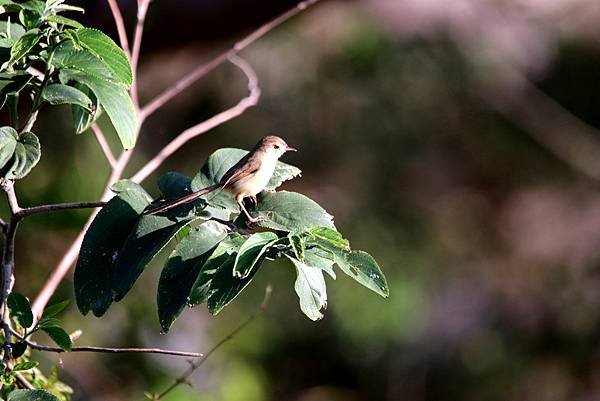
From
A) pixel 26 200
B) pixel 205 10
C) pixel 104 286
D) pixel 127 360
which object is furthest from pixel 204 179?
pixel 127 360

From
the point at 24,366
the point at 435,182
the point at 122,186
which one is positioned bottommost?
the point at 435,182

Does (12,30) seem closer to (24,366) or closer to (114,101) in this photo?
(114,101)

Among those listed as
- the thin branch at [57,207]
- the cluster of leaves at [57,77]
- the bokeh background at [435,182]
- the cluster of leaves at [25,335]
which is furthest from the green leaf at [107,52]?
the bokeh background at [435,182]

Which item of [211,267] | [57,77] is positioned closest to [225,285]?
[211,267]

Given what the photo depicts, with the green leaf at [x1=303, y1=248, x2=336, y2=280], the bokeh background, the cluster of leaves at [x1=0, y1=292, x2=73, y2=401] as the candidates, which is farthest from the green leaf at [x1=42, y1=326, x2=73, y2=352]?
the bokeh background

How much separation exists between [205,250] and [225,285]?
0.19 ft

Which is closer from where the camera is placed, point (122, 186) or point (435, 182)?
point (122, 186)

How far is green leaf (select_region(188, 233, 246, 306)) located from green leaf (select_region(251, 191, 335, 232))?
5cm

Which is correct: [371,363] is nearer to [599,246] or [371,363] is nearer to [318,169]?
[318,169]

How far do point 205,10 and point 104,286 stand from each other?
1.44 metres

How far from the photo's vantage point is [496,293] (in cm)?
388

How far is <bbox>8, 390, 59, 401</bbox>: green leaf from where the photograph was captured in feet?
2.50

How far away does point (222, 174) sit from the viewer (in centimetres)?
89

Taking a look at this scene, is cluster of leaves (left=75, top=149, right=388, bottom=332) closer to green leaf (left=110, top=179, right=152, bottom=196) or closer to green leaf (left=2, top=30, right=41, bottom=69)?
green leaf (left=110, top=179, right=152, bottom=196)
